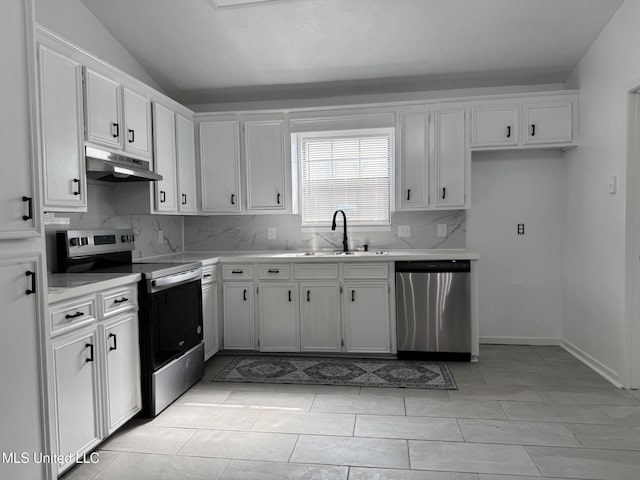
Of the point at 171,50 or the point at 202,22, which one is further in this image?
the point at 171,50

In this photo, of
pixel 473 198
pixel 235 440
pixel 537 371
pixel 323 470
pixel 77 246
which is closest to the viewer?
pixel 323 470

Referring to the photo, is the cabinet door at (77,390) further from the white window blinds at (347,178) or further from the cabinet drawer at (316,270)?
the white window blinds at (347,178)

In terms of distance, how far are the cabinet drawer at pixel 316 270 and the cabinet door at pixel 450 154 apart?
1.17 metres

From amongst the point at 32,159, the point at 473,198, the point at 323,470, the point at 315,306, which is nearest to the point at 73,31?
the point at 32,159

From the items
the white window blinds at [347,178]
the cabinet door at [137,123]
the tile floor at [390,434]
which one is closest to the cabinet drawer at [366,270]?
the white window blinds at [347,178]

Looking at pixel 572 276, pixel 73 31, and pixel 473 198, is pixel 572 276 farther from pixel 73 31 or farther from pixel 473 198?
pixel 73 31

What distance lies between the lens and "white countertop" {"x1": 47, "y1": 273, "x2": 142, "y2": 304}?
2.06 metres

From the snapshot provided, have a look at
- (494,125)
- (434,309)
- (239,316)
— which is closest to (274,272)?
(239,316)

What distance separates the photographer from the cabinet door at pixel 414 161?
4020mm

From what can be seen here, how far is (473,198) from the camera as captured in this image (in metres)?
4.32

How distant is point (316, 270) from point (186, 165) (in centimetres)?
160

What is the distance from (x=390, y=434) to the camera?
2510mm

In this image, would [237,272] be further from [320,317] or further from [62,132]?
[62,132]

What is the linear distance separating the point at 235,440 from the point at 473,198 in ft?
10.3
